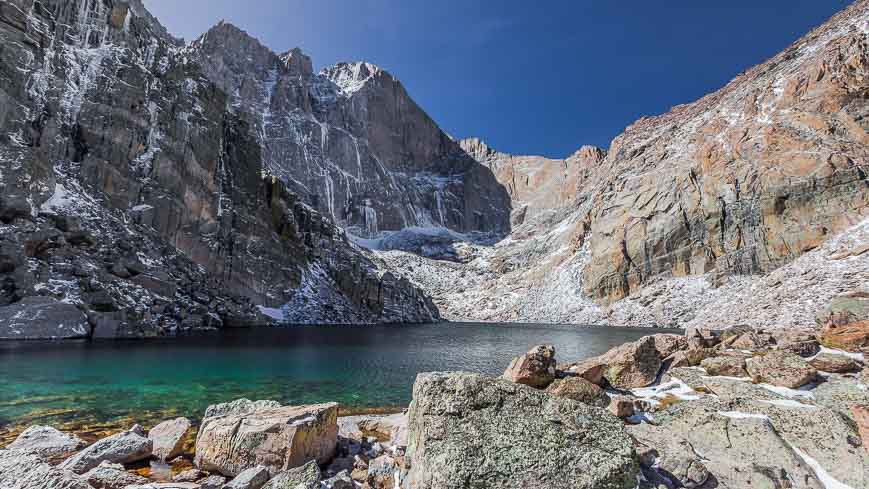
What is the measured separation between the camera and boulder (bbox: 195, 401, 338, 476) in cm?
916

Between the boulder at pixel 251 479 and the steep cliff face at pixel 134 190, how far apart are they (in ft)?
194

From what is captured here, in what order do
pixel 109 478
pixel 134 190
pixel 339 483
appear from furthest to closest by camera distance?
1. pixel 134 190
2. pixel 109 478
3. pixel 339 483

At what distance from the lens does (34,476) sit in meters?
6.88

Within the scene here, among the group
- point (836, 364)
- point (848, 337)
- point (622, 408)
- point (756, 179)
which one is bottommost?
point (622, 408)

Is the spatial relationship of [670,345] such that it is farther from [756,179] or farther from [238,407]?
[756,179]

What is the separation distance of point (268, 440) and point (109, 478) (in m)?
3.10

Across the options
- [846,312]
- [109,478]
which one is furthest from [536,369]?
[846,312]

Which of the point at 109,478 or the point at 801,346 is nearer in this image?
the point at 109,478

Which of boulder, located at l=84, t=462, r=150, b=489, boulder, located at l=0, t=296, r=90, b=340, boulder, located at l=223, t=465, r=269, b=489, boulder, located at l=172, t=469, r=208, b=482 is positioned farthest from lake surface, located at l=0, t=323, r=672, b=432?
boulder, located at l=223, t=465, r=269, b=489

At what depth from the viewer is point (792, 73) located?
98812 millimetres

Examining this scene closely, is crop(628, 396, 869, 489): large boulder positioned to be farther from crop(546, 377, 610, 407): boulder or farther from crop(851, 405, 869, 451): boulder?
crop(546, 377, 610, 407): boulder

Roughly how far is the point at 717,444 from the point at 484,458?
679 cm

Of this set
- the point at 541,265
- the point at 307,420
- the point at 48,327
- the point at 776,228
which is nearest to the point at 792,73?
the point at 776,228

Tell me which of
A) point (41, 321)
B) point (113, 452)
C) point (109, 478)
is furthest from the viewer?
point (41, 321)
